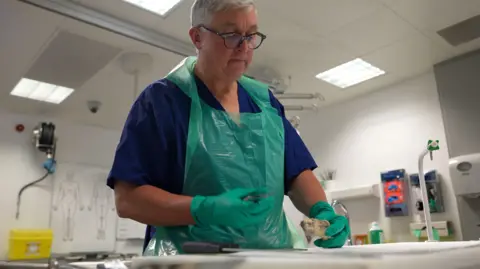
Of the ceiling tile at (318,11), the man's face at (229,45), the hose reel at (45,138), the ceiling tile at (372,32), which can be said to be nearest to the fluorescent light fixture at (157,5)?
the ceiling tile at (318,11)

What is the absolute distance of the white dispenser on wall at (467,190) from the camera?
2.56m

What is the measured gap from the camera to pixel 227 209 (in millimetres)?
672

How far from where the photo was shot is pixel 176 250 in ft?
2.46

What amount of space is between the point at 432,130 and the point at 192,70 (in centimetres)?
253

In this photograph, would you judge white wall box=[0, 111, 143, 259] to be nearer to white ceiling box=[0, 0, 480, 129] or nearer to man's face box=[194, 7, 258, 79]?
white ceiling box=[0, 0, 480, 129]

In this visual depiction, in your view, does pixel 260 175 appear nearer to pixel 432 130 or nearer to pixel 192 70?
pixel 192 70

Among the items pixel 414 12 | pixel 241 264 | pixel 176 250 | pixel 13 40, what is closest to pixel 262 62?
pixel 414 12

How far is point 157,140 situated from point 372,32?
2068mm

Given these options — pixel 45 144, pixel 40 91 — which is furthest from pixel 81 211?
pixel 40 91

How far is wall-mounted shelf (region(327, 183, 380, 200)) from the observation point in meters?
3.20

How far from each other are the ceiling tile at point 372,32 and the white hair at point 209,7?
163cm

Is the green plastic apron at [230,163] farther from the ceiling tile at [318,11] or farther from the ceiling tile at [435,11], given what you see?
the ceiling tile at [435,11]

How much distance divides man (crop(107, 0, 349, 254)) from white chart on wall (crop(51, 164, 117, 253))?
3205 mm

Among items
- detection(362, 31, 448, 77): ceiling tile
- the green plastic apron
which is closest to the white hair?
the green plastic apron
